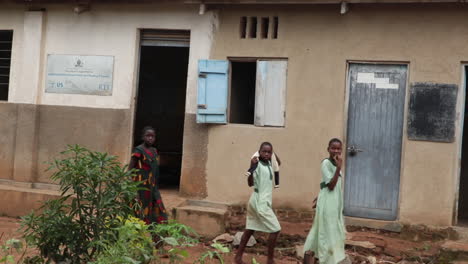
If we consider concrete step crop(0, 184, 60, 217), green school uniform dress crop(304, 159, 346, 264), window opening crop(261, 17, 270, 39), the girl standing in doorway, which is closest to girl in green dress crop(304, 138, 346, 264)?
green school uniform dress crop(304, 159, 346, 264)

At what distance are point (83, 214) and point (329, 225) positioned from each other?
2.54 meters

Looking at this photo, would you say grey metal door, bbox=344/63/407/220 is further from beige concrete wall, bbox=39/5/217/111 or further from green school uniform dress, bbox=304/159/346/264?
beige concrete wall, bbox=39/5/217/111

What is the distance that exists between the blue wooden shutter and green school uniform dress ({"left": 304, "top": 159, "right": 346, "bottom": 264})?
2.98 metres

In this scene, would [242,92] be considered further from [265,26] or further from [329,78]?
[329,78]

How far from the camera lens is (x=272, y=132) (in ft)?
27.5

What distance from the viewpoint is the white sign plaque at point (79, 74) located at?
9.20 metres

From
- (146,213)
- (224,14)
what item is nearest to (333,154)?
(146,213)

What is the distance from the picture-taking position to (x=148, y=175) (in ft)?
21.4

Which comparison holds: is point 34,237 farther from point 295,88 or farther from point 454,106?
point 454,106

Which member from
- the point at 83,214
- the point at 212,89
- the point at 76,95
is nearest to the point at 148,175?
the point at 83,214

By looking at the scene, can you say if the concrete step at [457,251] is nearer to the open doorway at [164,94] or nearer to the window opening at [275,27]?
the window opening at [275,27]

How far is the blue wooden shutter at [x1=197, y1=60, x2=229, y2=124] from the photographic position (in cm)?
855

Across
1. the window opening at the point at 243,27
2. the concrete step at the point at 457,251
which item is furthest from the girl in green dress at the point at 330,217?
the window opening at the point at 243,27

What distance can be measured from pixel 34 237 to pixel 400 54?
18.1 feet
